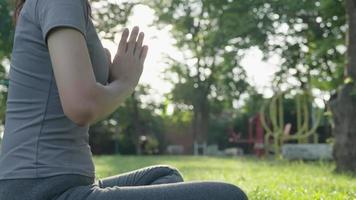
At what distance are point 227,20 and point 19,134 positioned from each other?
1329cm

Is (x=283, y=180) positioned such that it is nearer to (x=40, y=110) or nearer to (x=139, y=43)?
(x=139, y=43)

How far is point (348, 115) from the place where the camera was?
32.8 feet

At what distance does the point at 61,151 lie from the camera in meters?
1.78

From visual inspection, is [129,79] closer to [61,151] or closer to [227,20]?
[61,151]

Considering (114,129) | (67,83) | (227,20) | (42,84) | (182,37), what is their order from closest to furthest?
(67,83) < (42,84) < (227,20) < (182,37) < (114,129)

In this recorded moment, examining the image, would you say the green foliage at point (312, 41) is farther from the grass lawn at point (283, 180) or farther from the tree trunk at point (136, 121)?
the tree trunk at point (136, 121)

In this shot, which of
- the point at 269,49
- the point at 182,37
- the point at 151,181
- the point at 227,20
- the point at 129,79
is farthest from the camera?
the point at 182,37

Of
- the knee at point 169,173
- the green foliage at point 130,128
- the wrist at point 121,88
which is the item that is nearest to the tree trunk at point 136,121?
the green foliage at point 130,128

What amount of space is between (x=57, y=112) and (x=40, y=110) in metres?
0.05

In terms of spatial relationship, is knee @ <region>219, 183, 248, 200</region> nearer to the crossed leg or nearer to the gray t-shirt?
the crossed leg

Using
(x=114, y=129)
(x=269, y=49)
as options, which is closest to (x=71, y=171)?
(x=269, y=49)

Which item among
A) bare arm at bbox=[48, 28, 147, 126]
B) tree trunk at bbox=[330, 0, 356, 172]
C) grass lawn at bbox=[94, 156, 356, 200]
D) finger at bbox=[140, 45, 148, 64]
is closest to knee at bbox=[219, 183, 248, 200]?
bare arm at bbox=[48, 28, 147, 126]

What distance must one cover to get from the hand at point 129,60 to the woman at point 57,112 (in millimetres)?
70

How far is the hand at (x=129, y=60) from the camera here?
6.47 feet
